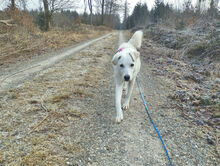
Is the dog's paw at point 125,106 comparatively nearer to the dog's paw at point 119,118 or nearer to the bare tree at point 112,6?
the dog's paw at point 119,118

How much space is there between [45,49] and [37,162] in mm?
9389

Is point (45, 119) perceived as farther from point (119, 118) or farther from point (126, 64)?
point (126, 64)

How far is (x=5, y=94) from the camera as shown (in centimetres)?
375

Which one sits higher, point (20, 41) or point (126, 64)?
point (20, 41)

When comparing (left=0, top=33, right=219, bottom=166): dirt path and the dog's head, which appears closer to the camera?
(left=0, top=33, right=219, bottom=166): dirt path

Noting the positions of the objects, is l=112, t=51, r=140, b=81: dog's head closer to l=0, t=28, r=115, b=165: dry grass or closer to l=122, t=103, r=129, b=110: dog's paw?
l=122, t=103, r=129, b=110: dog's paw

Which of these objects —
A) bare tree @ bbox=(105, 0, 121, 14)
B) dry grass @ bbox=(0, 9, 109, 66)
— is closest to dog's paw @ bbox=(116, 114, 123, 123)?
dry grass @ bbox=(0, 9, 109, 66)

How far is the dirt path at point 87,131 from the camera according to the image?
2066mm

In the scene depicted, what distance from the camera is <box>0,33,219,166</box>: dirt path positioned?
2066 mm

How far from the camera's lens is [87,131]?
8.59 feet

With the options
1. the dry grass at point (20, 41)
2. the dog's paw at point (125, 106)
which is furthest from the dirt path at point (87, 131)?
the dry grass at point (20, 41)

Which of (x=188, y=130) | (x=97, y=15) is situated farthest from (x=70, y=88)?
(x=97, y=15)

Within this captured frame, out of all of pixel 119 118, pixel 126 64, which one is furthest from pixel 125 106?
pixel 126 64

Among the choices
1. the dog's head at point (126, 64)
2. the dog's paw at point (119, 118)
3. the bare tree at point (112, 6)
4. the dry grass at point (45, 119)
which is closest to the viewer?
the dry grass at point (45, 119)
